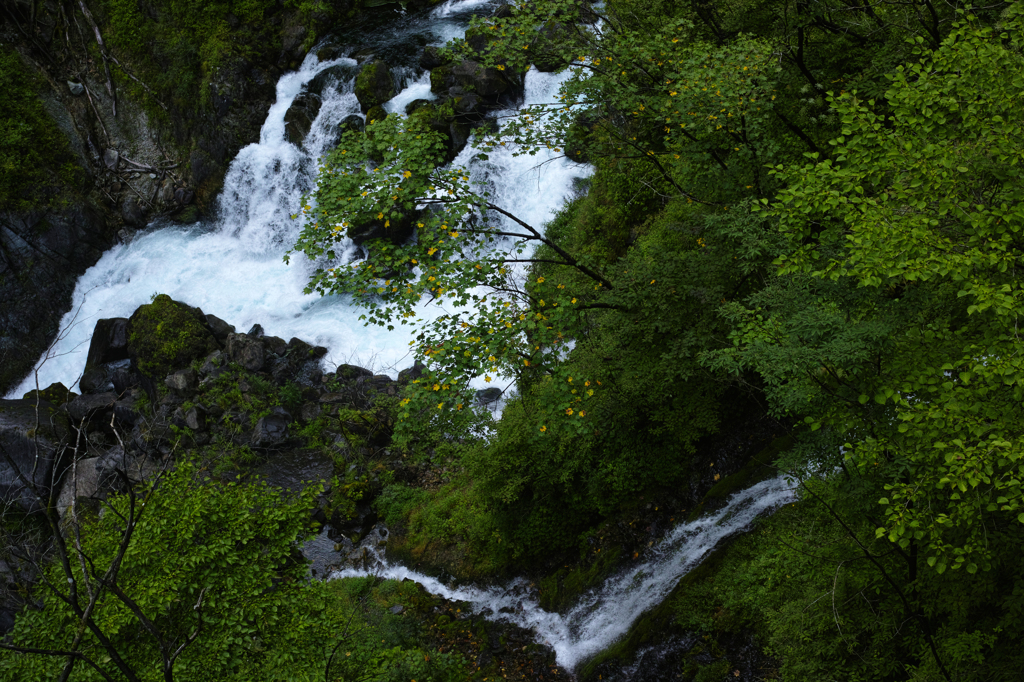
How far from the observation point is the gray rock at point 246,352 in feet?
56.2

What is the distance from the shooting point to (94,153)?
23641 mm

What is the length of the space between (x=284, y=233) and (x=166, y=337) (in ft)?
15.4

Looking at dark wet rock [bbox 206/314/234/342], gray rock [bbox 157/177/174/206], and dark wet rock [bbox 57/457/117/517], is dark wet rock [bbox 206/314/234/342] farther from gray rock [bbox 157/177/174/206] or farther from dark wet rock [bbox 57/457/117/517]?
gray rock [bbox 157/177/174/206]

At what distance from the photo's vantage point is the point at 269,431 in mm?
15719

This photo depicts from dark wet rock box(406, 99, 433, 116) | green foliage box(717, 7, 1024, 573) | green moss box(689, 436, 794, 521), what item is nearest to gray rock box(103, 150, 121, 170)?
dark wet rock box(406, 99, 433, 116)

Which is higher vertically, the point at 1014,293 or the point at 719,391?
the point at 1014,293

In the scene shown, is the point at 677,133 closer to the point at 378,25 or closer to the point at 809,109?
the point at 809,109

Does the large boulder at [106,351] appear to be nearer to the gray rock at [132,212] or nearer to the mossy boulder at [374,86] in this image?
the gray rock at [132,212]

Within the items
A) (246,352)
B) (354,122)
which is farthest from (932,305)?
(354,122)

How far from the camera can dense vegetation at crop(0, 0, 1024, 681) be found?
436 centimetres

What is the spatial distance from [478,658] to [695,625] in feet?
11.4

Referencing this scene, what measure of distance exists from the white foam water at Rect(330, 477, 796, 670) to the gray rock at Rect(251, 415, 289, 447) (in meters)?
7.97

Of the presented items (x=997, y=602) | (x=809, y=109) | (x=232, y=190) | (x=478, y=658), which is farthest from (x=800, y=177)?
(x=232, y=190)

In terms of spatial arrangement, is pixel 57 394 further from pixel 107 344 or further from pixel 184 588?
pixel 184 588
